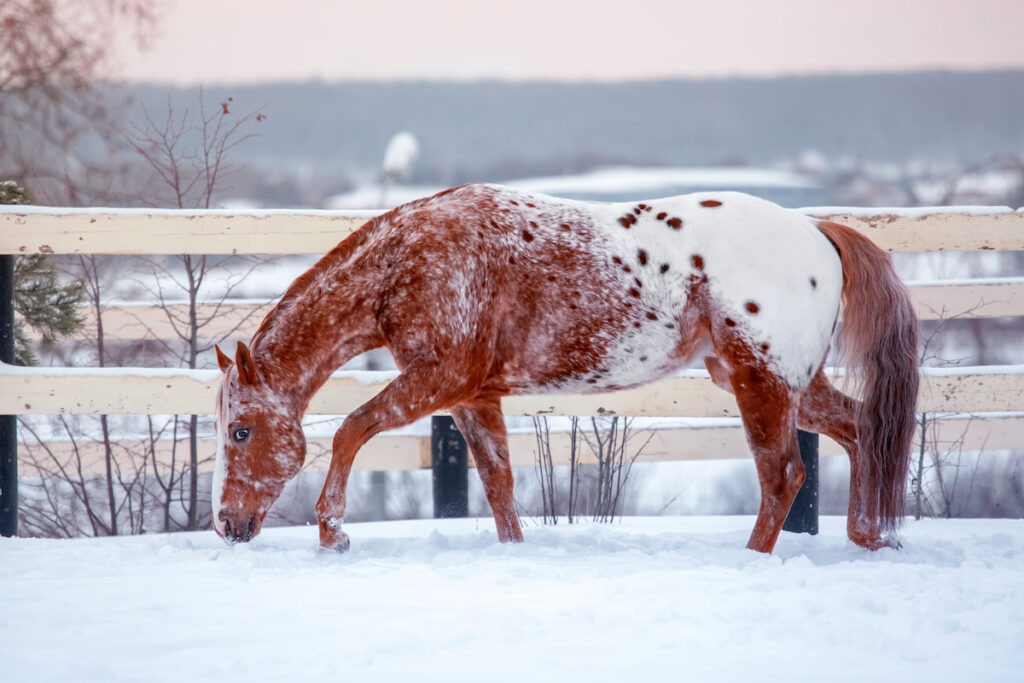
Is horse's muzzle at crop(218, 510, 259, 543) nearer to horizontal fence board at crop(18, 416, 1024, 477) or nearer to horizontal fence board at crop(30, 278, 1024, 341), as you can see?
horizontal fence board at crop(18, 416, 1024, 477)

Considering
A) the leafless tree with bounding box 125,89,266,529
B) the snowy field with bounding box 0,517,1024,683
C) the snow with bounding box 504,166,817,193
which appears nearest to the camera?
the snowy field with bounding box 0,517,1024,683

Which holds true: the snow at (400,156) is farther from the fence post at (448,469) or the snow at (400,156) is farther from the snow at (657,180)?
the fence post at (448,469)

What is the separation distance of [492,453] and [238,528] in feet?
3.20

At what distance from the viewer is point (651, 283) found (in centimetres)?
323

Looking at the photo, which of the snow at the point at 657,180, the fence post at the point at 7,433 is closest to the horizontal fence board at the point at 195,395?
the fence post at the point at 7,433

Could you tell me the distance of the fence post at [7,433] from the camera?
3895mm

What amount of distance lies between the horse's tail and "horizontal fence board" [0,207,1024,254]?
0.77 metres

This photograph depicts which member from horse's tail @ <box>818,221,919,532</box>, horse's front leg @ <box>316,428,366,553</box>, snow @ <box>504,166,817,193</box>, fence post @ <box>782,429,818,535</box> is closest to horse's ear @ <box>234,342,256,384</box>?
horse's front leg @ <box>316,428,366,553</box>

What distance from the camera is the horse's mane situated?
3293mm

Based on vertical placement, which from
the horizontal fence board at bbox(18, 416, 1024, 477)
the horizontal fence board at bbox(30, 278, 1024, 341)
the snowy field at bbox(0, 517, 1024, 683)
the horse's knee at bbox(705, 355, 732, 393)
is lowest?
the snowy field at bbox(0, 517, 1024, 683)

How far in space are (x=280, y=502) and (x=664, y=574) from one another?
372cm

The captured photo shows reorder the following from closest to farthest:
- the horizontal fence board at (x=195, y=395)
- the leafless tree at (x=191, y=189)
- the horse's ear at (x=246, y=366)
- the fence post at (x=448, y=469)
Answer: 1. the horse's ear at (x=246, y=366)
2. the horizontal fence board at (x=195, y=395)
3. the fence post at (x=448, y=469)
4. the leafless tree at (x=191, y=189)

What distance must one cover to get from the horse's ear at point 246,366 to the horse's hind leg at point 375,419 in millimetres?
373

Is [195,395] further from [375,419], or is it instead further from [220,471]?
[375,419]
